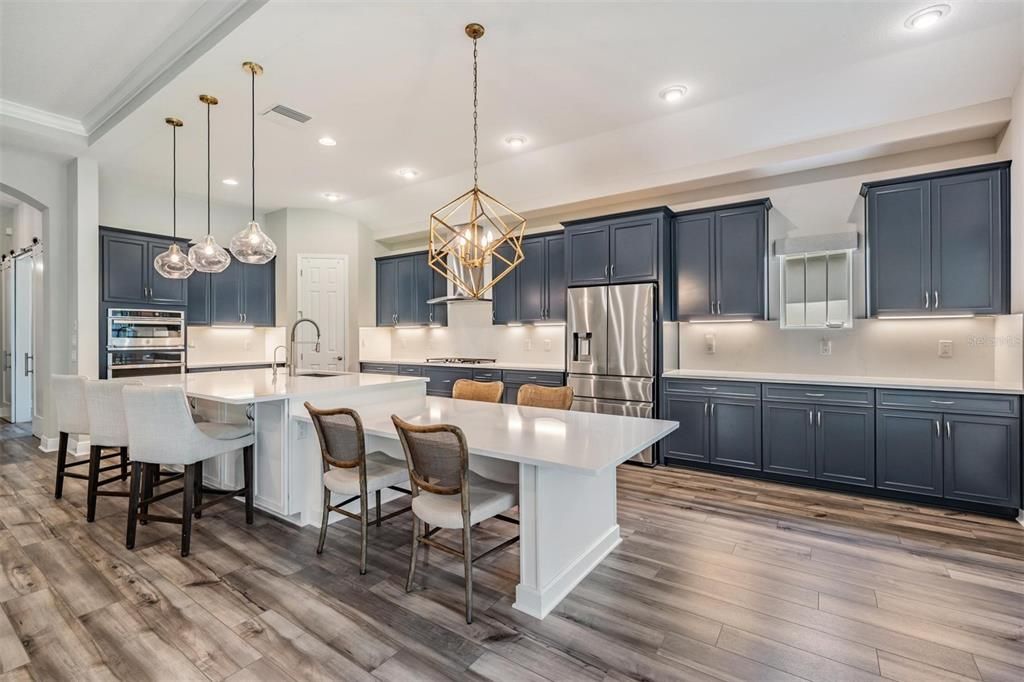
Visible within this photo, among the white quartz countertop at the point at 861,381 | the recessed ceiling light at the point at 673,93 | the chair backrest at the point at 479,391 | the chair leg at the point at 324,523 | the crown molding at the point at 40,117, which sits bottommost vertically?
the chair leg at the point at 324,523

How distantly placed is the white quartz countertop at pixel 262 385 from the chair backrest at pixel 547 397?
0.95 meters

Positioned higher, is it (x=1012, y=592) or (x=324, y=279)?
(x=324, y=279)

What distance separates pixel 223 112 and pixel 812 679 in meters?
5.20

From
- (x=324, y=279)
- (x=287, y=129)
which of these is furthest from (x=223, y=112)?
(x=324, y=279)

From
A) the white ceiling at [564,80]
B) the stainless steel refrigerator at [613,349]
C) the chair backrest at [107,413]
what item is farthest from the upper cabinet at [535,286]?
the chair backrest at [107,413]

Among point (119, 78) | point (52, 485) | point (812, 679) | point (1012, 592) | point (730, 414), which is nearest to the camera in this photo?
point (812, 679)

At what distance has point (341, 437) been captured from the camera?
2533 mm

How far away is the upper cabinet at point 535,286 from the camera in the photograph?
545 centimetres

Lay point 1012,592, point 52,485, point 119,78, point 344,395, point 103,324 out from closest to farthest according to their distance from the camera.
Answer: point 1012,592
point 344,395
point 119,78
point 52,485
point 103,324

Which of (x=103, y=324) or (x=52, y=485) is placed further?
(x=103, y=324)

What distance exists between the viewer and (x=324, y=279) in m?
6.84

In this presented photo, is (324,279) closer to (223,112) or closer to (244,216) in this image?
(244,216)

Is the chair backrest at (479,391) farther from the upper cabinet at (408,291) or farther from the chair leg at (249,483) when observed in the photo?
the upper cabinet at (408,291)

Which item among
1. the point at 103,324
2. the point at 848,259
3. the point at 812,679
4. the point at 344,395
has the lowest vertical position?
the point at 812,679
